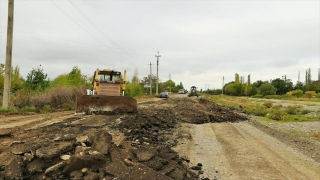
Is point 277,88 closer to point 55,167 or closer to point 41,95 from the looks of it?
point 41,95

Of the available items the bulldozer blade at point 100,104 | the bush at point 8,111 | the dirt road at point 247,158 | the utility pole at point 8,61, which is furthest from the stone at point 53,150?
the utility pole at point 8,61

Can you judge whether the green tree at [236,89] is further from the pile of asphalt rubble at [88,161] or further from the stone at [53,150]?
the stone at [53,150]

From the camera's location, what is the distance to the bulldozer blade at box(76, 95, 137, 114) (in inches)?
551

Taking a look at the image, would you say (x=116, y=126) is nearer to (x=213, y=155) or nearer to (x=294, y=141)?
(x=213, y=155)

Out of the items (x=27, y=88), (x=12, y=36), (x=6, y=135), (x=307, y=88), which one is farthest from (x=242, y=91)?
(x=6, y=135)

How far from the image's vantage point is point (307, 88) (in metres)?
66.0

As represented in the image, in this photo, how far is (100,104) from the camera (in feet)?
46.3

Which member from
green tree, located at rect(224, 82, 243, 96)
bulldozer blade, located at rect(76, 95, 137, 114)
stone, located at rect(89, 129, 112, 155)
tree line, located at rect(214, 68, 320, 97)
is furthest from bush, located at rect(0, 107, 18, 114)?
green tree, located at rect(224, 82, 243, 96)

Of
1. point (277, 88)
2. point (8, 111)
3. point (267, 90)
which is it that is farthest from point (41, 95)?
point (277, 88)

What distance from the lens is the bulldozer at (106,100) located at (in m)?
14.0

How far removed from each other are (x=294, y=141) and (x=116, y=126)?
6.63 m

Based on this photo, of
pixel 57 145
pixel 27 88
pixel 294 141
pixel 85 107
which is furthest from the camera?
pixel 27 88

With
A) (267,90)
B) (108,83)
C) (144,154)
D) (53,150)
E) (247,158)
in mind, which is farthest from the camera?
(267,90)

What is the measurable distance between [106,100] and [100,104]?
1.20 feet
